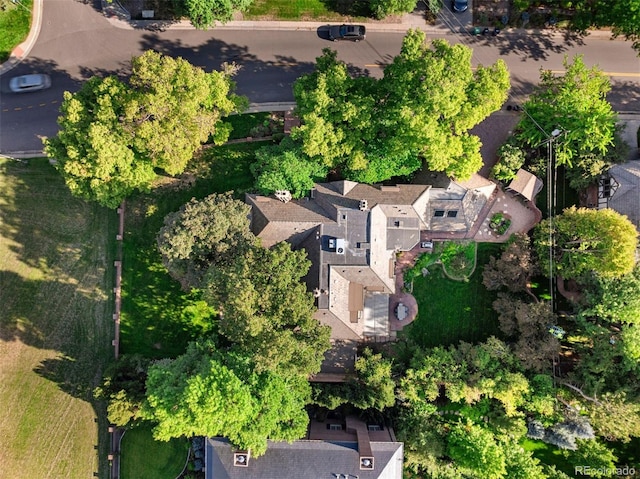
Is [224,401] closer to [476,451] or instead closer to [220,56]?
[476,451]

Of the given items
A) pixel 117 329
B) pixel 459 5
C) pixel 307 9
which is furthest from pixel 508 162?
pixel 117 329

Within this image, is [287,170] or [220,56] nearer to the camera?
[287,170]

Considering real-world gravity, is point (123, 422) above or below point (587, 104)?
below

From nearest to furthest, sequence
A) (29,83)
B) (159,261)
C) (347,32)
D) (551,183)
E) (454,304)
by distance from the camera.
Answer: (347,32)
(29,83)
(551,183)
(159,261)
(454,304)

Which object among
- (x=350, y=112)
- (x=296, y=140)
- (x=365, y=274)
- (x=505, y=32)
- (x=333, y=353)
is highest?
(x=505, y=32)

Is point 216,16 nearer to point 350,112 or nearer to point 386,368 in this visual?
point 350,112

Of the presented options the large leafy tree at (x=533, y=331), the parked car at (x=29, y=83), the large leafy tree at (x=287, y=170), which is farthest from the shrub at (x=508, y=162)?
the parked car at (x=29, y=83)

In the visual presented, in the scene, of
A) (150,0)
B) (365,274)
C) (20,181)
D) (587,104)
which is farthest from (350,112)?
(20,181)
